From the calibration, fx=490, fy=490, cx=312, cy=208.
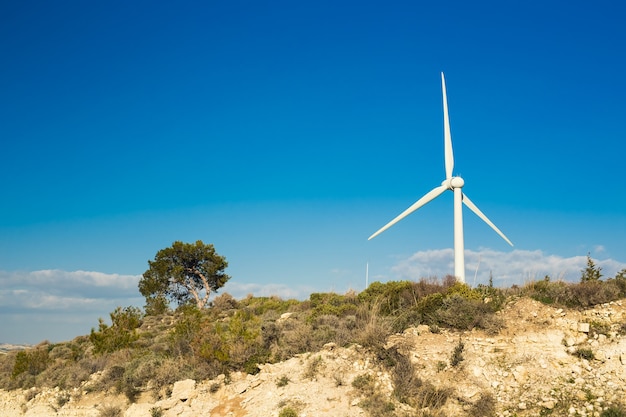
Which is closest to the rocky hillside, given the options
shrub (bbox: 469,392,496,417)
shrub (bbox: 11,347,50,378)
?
shrub (bbox: 469,392,496,417)

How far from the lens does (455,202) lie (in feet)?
101

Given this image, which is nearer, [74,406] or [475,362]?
[475,362]

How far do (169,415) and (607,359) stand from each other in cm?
1581

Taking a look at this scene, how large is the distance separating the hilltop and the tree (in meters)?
26.1

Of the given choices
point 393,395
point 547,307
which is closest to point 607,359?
point 547,307

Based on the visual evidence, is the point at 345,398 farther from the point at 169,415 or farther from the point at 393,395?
the point at 169,415

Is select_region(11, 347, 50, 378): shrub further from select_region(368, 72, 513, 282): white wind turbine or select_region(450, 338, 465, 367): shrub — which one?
select_region(450, 338, 465, 367): shrub

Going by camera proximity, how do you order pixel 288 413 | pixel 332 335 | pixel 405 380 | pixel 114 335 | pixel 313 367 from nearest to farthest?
pixel 288 413
pixel 405 380
pixel 313 367
pixel 332 335
pixel 114 335

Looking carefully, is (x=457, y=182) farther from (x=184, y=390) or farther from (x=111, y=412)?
(x=111, y=412)

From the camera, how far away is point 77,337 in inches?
1610

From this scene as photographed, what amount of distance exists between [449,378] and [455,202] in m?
15.4

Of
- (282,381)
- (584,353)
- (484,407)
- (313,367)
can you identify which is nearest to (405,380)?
(484,407)

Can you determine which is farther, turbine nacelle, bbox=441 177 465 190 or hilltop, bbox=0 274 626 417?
turbine nacelle, bbox=441 177 465 190

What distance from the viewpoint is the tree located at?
50.8 metres
